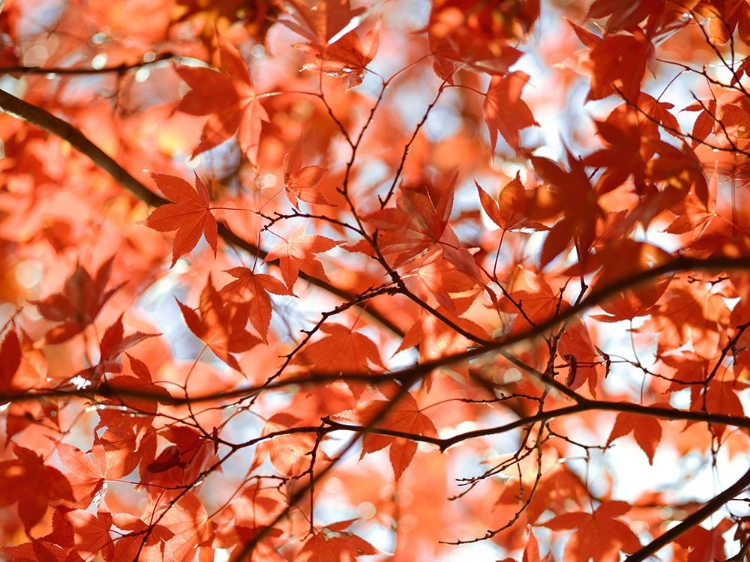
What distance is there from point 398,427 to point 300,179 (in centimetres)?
42

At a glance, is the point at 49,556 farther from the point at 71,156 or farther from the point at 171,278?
the point at 71,156

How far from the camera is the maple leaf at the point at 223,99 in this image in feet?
3.63

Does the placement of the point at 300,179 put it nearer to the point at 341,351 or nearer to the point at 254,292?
the point at 254,292

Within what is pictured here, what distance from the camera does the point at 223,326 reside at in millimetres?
1026

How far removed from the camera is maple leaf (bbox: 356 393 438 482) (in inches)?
36.7

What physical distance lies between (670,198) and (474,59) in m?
0.32

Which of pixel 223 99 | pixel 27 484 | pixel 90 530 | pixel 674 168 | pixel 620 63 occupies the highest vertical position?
pixel 223 99

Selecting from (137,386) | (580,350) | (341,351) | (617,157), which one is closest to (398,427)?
(341,351)

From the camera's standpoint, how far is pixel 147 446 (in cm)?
100

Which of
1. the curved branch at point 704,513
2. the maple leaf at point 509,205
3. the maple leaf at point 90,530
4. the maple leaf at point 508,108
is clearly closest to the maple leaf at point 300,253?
the maple leaf at point 509,205

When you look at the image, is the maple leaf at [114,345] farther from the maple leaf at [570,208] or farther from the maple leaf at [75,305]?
the maple leaf at [570,208]

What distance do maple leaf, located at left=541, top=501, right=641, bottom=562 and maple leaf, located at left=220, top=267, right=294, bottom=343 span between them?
1.97 feet

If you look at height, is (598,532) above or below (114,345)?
below

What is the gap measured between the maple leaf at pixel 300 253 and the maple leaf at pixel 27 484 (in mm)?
509
